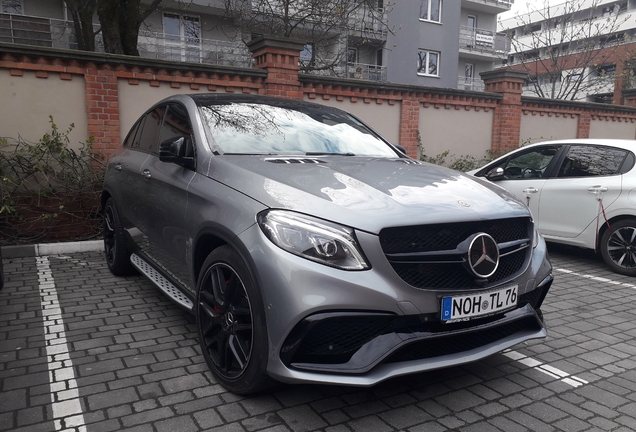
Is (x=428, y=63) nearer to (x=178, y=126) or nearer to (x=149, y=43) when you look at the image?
(x=149, y=43)

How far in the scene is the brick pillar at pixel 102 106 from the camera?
7277mm

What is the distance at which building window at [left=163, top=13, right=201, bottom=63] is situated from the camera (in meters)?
22.2

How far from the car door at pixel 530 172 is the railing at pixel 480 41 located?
2918cm

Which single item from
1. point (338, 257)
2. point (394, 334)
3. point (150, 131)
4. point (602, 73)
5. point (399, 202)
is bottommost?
point (394, 334)

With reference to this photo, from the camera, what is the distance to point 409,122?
408 inches

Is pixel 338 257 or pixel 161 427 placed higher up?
pixel 338 257

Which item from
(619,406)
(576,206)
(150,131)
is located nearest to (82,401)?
(150,131)

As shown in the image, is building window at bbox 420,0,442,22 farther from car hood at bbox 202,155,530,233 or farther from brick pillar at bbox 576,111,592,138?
car hood at bbox 202,155,530,233

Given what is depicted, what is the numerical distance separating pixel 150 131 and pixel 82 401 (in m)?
2.63

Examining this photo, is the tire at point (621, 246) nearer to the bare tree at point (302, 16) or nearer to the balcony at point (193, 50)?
the bare tree at point (302, 16)

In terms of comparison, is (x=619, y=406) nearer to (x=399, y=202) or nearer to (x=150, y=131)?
(x=399, y=202)

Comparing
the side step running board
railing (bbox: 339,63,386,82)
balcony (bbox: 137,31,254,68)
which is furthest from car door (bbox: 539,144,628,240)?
railing (bbox: 339,63,386,82)

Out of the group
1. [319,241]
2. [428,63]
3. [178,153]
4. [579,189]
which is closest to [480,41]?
[428,63]

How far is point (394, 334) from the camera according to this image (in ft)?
8.05
